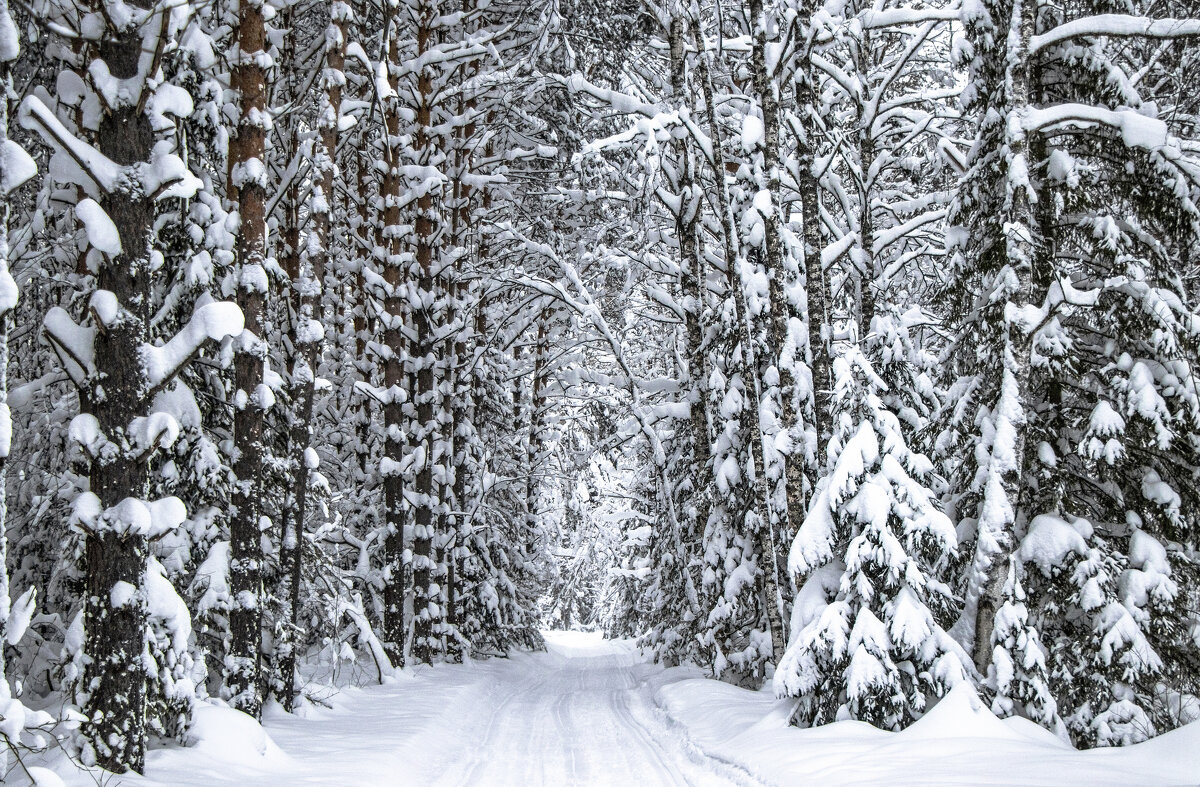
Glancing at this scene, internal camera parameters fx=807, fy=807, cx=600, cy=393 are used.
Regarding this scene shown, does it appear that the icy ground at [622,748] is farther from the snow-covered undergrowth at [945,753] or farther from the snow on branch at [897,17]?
the snow on branch at [897,17]

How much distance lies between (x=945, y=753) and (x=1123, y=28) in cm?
743

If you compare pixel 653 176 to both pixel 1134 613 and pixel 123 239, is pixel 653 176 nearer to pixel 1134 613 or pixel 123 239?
pixel 123 239

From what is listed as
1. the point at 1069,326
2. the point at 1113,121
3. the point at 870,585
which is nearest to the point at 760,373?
the point at 1069,326

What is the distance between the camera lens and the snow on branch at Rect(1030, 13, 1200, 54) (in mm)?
8117

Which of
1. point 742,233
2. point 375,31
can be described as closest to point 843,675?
point 742,233

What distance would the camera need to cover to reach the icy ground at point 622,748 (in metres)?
6.30

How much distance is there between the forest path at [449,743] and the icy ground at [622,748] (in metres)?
0.02

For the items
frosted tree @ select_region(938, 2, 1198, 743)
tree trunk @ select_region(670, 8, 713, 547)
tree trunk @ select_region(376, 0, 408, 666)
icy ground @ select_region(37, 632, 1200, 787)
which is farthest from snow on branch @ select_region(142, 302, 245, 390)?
tree trunk @ select_region(670, 8, 713, 547)

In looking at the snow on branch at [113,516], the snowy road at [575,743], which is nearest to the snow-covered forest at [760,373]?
the snow on branch at [113,516]

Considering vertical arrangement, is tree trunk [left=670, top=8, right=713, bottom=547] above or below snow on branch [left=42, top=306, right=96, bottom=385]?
above

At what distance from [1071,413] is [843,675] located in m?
4.31

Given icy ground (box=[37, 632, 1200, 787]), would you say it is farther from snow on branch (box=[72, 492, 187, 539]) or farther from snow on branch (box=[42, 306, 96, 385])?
snow on branch (box=[42, 306, 96, 385])

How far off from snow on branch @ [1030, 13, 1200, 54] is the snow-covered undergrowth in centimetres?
661

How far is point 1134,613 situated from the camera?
8.51 metres
